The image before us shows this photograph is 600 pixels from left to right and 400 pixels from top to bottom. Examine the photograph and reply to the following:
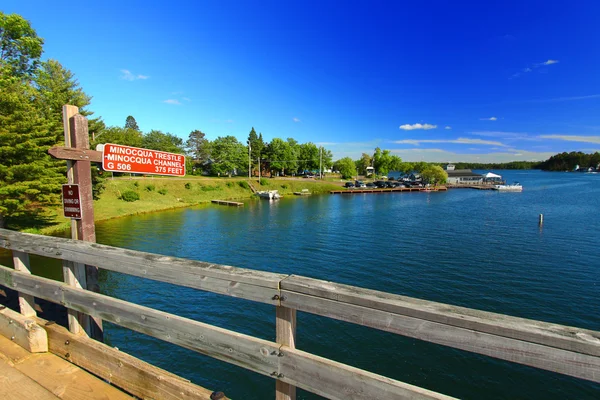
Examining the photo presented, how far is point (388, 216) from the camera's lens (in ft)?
138

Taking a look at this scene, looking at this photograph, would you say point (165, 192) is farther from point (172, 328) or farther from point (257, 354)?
point (257, 354)

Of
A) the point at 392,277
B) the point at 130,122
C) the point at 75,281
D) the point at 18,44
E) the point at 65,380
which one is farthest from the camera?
the point at 130,122

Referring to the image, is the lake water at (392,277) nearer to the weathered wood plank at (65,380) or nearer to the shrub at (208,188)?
the weathered wood plank at (65,380)

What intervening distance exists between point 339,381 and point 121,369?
2.46 m

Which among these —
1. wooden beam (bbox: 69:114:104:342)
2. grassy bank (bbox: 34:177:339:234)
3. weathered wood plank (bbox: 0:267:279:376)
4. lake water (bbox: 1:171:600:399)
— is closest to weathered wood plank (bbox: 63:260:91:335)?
weathered wood plank (bbox: 0:267:279:376)

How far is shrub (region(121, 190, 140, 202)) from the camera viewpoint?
1786 inches

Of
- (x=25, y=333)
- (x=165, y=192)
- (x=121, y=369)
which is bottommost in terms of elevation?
(x=165, y=192)

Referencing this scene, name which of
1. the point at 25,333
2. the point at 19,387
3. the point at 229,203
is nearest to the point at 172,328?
the point at 19,387

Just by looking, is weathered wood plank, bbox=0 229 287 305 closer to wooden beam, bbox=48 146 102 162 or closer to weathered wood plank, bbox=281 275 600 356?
weathered wood plank, bbox=281 275 600 356

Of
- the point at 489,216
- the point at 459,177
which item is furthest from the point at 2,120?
the point at 459,177

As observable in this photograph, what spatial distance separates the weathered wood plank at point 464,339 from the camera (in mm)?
1575

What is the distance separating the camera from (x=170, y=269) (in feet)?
9.31

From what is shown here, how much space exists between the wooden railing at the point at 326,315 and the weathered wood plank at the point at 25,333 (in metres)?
0.75

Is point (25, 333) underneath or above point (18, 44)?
underneath
